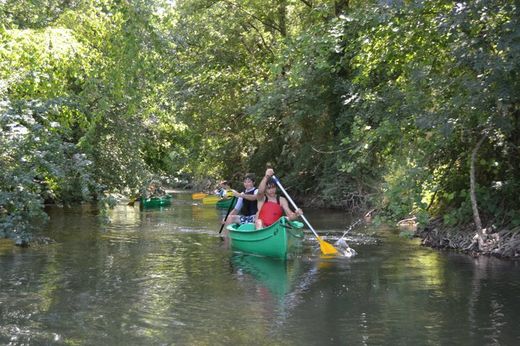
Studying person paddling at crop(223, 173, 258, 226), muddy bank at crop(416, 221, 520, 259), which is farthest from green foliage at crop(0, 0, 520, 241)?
person paddling at crop(223, 173, 258, 226)

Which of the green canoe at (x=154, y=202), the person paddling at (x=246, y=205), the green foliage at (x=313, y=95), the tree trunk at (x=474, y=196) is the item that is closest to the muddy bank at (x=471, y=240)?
the tree trunk at (x=474, y=196)

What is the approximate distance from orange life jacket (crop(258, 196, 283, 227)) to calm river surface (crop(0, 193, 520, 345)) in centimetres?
86

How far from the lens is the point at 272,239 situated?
12.1 metres

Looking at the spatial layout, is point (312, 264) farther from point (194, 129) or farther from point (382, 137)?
point (194, 129)

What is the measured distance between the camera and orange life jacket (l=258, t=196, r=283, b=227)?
505 inches

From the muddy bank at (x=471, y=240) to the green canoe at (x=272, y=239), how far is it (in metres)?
2.93

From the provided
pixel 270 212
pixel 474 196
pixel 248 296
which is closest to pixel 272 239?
pixel 270 212

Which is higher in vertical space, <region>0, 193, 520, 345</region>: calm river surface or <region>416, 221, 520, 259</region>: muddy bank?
<region>416, 221, 520, 259</region>: muddy bank

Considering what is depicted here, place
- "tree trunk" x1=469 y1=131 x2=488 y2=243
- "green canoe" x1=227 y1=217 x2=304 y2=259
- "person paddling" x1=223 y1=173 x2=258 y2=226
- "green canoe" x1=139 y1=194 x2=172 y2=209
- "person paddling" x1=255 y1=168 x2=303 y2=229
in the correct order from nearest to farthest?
"tree trunk" x1=469 y1=131 x2=488 y2=243
"green canoe" x1=227 y1=217 x2=304 y2=259
"person paddling" x1=255 y1=168 x2=303 y2=229
"person paddling" x1=223 y1=173 x2=258 y2=226
"green canoe" x1=139 y1=194 x2=172 y2=209

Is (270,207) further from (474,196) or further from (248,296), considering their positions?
(248,296)

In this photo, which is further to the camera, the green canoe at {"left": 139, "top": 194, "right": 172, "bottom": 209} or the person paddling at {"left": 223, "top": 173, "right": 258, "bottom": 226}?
the green canoe at {"left": 139, "top": 194, "right": 172, "bottom": 209}

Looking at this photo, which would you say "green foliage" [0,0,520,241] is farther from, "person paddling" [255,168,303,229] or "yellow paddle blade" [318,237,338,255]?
"person paddling" [255,168,303,229]

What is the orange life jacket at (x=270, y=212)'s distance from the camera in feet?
42.1

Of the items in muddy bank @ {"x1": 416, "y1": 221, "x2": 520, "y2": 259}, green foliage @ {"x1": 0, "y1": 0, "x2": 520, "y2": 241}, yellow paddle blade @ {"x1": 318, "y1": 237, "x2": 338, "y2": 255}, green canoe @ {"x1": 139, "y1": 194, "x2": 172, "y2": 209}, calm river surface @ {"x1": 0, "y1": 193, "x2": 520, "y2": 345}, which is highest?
green foliage @ {"x1": 0, "y1": 0, "x2": 520, "y2": 241}
